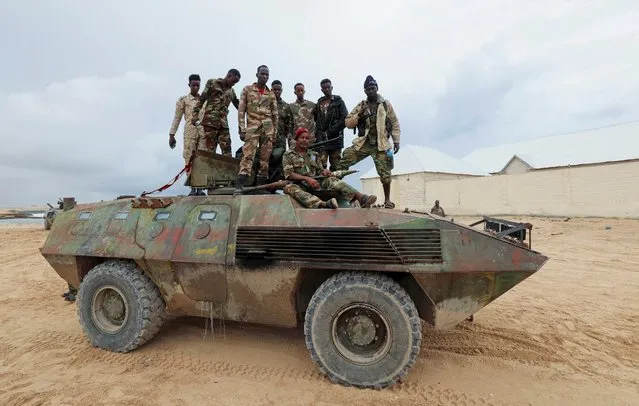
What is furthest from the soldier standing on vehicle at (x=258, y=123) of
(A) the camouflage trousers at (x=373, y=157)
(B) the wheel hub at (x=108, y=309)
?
(B) the wheel hub at (x=108, y=309)

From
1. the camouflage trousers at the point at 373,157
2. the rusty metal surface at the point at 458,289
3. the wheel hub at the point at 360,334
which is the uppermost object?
the camouflage trousers at the point at 373,157

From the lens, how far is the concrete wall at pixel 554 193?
18000 millimetres

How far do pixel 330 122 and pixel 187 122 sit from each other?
261 centimetres

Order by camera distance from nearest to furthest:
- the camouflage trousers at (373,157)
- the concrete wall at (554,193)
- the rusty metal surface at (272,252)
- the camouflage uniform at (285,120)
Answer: the rusty metal surface at (272,252) → the camouflage trousers at (373,157) → the camouflage uniform at (285,120) → the concrete wall at (554,193)

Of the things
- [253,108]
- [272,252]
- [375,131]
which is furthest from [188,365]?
[375,131]

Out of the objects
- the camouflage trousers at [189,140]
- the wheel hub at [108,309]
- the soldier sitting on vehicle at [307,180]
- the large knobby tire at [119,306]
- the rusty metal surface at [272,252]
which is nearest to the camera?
the rusty metal surface at [272,252]

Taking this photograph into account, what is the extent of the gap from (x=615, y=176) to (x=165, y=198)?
65.9 ft

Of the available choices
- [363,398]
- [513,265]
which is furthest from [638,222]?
[363,398]

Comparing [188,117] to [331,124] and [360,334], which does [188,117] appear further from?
[360,334]

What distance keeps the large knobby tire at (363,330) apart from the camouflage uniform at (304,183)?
0.89m

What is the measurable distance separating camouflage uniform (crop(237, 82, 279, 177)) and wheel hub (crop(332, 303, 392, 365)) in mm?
2190

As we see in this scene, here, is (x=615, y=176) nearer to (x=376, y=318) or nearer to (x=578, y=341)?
(x=578, y=341)

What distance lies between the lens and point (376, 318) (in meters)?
3.60

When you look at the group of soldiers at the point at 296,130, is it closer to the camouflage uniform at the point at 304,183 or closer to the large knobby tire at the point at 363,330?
the camouflage uniform at the point at 304,183
